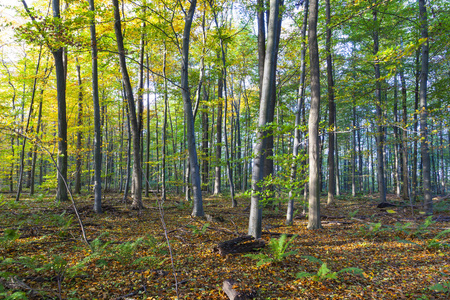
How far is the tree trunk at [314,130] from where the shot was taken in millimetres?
7383

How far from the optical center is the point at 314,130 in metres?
7.46

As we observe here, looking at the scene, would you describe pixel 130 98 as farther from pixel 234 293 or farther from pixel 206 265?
pixel 234 293

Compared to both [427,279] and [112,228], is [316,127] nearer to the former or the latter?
[427,279]

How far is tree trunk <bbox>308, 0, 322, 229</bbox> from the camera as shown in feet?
24.2

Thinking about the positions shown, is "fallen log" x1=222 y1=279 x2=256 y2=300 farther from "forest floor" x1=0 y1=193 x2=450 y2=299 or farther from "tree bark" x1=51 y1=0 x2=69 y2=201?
"tree bark" x1=51 y1=0 x2=69 y2=201

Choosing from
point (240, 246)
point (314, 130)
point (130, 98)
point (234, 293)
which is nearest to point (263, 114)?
point (314, 130)

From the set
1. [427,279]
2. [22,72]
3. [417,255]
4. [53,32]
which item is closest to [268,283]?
[427,279]

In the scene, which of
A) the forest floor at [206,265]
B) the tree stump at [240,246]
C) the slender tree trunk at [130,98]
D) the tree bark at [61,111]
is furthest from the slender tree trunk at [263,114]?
the tree bark at [61,111]

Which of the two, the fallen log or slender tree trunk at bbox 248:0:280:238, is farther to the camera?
slender tree trunk at bbox 248:0:280:238

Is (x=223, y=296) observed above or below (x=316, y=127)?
below

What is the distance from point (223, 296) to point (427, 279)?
148 inches

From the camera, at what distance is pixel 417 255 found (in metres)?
5.27

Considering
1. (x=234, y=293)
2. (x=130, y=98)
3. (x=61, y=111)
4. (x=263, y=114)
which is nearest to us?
(x=234, y=293)

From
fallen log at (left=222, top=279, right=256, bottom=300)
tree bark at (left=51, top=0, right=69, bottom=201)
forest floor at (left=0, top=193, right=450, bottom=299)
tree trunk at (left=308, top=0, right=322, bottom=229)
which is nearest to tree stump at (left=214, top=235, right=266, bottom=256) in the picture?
forest floor at (left=0, top=193, right=450, bottom=299)
